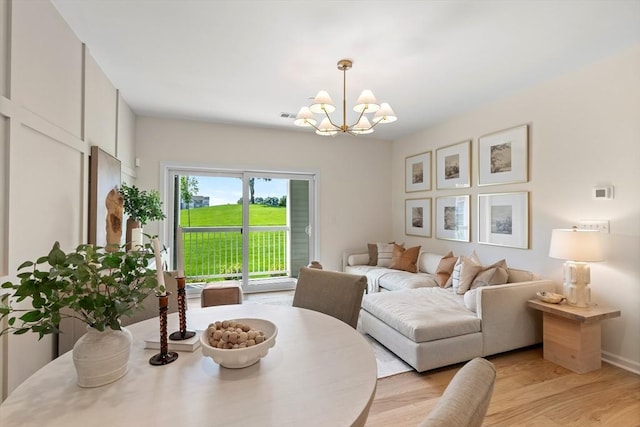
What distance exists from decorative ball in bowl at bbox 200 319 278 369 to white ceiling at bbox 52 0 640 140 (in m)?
1.93

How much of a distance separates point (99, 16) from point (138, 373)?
232cm

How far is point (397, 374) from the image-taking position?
2.41 m

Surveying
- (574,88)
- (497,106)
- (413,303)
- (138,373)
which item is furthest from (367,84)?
(138,373)

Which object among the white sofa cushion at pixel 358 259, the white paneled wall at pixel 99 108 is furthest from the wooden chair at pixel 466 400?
the white sofa cushion at pixel 358 259

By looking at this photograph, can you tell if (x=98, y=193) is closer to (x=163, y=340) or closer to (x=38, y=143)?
(x=38, y=143)

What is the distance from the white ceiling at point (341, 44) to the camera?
6.48 ft

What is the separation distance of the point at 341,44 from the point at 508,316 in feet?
8.83

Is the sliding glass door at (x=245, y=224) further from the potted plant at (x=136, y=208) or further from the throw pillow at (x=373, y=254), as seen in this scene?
the potted plant at (x=136, y=208)

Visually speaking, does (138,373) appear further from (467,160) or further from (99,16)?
(467,160)

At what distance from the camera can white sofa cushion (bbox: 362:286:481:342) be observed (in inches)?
96.0

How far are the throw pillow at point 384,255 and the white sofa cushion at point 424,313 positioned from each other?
1399 millimetres

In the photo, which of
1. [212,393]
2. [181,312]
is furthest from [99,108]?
[212,393]

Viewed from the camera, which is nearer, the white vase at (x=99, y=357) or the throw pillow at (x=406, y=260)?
the white vase at (x=99, y=357)

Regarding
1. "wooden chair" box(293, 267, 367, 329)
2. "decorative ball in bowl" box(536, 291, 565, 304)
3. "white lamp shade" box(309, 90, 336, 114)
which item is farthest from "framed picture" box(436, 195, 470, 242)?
"wooden chair" box(293, 267, 367, 329)
